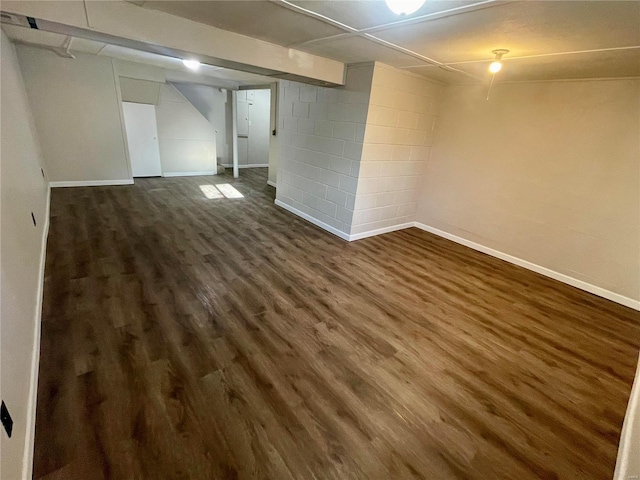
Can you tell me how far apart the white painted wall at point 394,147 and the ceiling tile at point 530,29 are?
1074 millimetres

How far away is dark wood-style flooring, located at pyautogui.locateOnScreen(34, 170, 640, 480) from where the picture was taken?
1423 millimetres

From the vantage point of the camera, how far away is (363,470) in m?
1.38

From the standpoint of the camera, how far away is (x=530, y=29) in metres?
1.87

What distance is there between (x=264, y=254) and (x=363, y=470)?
96.2 inches

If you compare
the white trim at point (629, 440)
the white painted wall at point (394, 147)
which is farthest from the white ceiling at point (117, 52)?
the white trim at point (629, 440)

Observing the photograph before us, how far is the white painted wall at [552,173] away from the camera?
9.67 ft

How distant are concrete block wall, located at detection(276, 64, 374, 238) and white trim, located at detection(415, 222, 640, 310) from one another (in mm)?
1813

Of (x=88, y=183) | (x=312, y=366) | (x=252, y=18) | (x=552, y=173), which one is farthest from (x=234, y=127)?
(x=312, y=366)

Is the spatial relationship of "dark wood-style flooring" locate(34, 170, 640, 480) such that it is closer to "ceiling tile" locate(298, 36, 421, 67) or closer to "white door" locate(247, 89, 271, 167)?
"ceiling tile" locate(298, 36, 421, 67)

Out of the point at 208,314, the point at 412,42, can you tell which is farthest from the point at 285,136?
the point at 208,314

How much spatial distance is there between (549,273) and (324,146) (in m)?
Answer: 3.41

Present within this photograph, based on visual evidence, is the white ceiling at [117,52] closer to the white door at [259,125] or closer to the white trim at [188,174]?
the white door at [259,125]

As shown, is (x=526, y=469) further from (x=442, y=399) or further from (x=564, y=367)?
(x=564, y=367)

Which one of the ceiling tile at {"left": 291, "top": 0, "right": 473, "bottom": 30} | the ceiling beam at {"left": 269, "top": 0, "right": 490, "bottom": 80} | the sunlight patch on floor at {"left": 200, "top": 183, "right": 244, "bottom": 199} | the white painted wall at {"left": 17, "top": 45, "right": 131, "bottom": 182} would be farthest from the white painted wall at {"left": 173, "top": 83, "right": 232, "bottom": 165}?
the ceiling tile at {"left": 291, "top": 0, "right": 473, "bottom": 30}
